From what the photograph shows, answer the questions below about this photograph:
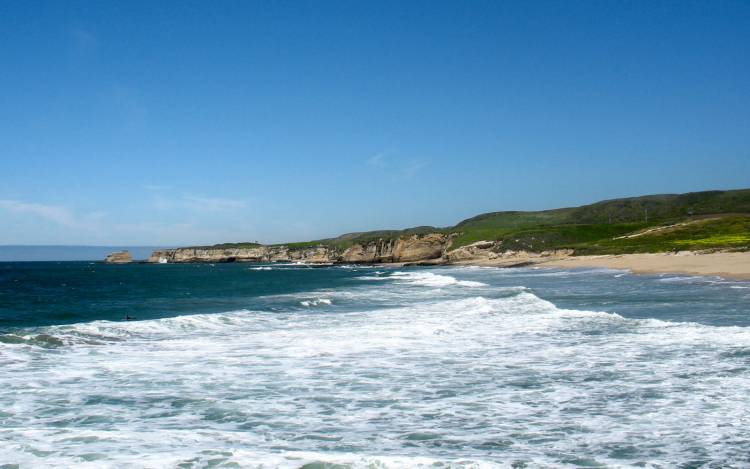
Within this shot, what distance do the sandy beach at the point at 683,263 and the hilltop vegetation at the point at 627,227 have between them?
14.2 ft

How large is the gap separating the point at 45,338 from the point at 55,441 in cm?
1211

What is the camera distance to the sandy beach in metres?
40.4

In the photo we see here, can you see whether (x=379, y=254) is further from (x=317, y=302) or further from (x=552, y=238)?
(x=317, y=302)

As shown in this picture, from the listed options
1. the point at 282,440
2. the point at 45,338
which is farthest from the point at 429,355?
the point at 45,338

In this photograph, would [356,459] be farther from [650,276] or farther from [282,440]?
[650,276]

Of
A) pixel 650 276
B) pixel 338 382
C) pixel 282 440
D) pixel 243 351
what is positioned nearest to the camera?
pixel 282 440

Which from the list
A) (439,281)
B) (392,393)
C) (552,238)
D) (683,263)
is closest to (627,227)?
(552,238)

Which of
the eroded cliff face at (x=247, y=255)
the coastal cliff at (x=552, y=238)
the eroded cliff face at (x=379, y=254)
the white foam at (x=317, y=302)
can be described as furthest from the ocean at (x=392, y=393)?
the eroded cliff face at (x=247, y=255)

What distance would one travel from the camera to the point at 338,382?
12.2 m

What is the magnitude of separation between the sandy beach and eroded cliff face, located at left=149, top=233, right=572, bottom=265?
688 inches

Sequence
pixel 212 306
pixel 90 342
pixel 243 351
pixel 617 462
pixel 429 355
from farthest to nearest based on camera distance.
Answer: pixel 212 306 < pixel 90 342 < pixel 243 351 < pixel 429 355 < pixel 617 462

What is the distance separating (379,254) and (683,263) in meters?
84.7

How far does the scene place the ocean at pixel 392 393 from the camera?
7.64 metres

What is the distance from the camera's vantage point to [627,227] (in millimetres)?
108312
